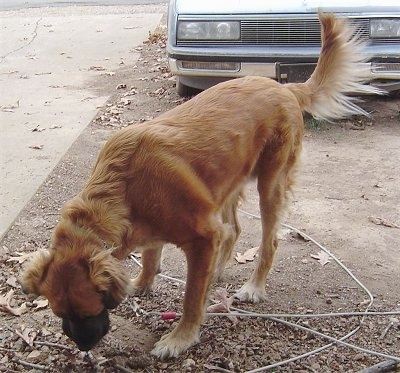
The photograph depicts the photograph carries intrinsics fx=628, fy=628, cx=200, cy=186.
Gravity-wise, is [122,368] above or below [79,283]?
below

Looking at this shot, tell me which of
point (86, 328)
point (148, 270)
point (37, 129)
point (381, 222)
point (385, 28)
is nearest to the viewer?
point (86, 328)

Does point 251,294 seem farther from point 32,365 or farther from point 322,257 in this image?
point 32,365

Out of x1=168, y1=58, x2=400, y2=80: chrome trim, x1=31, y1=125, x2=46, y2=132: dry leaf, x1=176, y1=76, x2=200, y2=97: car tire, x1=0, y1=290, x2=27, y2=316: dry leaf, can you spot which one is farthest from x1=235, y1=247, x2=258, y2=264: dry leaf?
x1=176, y1=76, x2=200, y2=97: car tire

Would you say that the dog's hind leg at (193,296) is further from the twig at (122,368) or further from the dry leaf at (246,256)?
the dry leaf at (246,256)

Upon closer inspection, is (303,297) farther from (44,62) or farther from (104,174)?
(44,62)

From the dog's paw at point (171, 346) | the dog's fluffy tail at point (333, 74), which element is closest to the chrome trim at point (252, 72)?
the dog's fluffy tail at point (333, 74)

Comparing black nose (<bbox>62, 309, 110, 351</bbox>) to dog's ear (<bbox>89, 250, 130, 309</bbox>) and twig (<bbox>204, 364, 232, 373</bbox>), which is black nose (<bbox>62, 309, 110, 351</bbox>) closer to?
dog's ear (<bbox>89, 250, 130, 309</bbox>)

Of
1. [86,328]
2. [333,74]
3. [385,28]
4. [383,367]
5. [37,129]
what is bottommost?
[37,129]

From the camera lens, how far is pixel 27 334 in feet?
12.0

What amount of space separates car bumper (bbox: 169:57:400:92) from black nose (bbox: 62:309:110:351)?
4546mm

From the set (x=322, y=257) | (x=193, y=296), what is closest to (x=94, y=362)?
(x=193, y=296)

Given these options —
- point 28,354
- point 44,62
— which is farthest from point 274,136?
point 44,62

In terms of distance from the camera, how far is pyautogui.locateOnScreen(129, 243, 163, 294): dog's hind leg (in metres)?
4.07

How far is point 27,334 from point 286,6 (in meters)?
4.76
